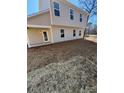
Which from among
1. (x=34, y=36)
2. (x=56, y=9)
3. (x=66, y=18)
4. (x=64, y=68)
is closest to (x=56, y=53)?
(x=64, y=68)

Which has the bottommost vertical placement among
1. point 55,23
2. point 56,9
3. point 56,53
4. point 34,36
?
point 56,53

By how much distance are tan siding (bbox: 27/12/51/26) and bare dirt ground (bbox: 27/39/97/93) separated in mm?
265

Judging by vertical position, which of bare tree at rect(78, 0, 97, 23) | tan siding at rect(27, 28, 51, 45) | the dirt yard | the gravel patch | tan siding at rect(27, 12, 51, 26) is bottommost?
the gravel patch

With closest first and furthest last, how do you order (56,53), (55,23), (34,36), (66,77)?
(66,77), (56,53), (34,36), (55,23)

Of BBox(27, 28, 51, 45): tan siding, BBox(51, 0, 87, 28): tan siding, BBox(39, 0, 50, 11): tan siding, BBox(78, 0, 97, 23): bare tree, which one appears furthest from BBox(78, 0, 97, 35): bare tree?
BBox(27, 28, 51, 45): tan siding

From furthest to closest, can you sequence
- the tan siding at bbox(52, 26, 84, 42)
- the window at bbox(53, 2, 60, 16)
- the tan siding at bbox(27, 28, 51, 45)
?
1. the window at bbox(53, 2, 60, 16)
2. the tan siding at bbox(52, 26, 84, 42)
3. the tan siding at bbox(27, 28, 51, 45)

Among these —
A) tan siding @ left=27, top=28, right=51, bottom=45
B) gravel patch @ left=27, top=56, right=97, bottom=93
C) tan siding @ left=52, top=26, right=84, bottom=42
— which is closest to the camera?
gravel patch @ left=27, top=56, right=97, bottom=93

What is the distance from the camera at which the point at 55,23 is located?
1547 millimetres

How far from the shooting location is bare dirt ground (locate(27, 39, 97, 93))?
3.60 feet

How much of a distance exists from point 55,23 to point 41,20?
16 centimetres

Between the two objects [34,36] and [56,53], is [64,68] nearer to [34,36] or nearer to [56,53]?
[56,53]

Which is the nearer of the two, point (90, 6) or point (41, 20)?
point (90, 6)

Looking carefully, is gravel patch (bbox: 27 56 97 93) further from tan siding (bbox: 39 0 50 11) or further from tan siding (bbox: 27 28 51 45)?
tan siding (bbox: 39 0 50 11)
